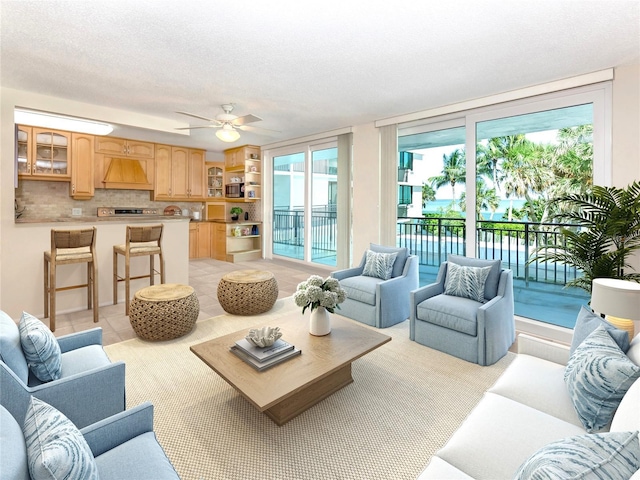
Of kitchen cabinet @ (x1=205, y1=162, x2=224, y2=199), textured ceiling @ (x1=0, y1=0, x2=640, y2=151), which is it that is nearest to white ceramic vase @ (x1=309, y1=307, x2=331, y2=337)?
textured ceiling @ (x1=0, y1=0, x2=640, y2=151)

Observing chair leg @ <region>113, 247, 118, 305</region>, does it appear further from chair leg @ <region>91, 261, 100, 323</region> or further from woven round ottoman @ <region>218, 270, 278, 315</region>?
woven round ottoman @ <region>218, 270, 278, 315</region>

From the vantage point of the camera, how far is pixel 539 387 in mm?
1649

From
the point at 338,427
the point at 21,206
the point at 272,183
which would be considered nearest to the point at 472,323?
the point at 338,427

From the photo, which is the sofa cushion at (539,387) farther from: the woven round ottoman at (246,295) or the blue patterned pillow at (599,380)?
the woven round ottoman at (246,295)

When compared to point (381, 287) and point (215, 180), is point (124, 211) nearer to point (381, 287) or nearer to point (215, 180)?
point (215, 180)

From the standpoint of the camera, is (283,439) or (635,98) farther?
(635,98)

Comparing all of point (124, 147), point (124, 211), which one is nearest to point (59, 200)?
point (124, 211)

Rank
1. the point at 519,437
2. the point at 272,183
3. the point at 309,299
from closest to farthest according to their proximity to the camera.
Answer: the point at 519,437, the point at 309,299, the point at 272,183

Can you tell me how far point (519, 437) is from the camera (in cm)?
131

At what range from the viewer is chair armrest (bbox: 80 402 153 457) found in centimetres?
119

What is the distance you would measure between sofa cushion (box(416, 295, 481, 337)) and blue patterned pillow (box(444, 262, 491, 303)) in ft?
0.19

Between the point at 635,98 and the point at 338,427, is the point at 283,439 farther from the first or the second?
the point at 635,98

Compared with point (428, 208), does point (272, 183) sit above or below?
above

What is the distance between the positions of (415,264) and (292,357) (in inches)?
89.1
